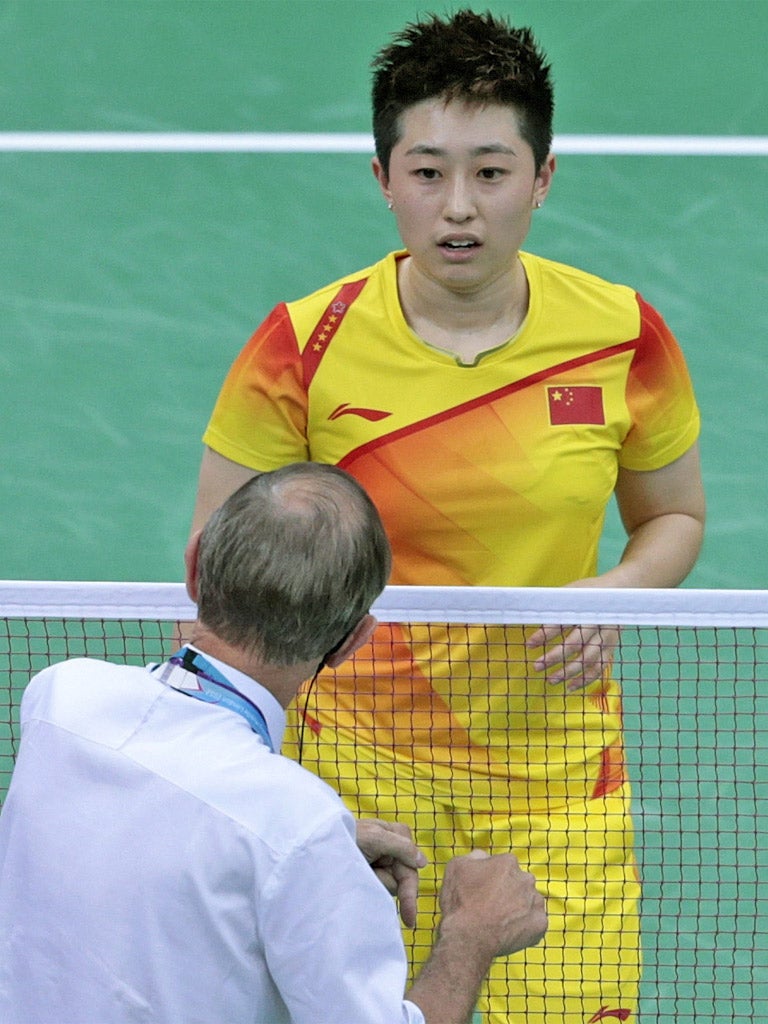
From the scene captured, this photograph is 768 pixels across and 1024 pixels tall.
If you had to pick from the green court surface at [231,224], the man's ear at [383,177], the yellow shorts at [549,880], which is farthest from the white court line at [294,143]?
the yellow shorts at [549,880]

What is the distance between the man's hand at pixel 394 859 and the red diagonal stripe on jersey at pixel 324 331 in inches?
48.3

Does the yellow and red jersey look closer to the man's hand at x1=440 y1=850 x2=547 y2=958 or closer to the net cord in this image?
the net cord

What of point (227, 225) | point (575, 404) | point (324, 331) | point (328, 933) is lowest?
point (328, 933)

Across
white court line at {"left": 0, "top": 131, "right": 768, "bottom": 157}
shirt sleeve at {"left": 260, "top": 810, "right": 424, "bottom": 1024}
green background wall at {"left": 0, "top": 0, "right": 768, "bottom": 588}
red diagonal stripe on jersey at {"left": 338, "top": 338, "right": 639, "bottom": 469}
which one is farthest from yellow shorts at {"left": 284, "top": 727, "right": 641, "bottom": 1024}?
white court line at {"left": 0, "top": 131, "right": 768, "bottom": 157}

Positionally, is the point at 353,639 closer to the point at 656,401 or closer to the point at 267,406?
the point at 267,406

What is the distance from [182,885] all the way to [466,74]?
7.27 feet

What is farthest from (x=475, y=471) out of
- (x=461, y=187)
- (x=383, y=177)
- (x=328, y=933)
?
(x=328, y=933)

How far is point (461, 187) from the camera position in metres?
4.24

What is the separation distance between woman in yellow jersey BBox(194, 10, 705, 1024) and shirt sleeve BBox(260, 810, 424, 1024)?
4.59 feet

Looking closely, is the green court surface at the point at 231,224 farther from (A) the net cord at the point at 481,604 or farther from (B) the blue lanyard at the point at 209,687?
(B) the blue lanyard at the point at 209,687

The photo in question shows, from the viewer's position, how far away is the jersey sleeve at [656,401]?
438 centimetres

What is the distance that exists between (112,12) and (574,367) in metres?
7.07

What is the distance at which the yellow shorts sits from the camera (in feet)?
13.9

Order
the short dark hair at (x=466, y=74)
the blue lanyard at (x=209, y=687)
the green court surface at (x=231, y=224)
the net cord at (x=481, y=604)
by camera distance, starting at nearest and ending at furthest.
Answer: the blue lanyard at (x=209, y=687), the net cord at (x=481, y=604), the short dark hair at (x=466, y=74), the green court surface at (x=231, y=224)
